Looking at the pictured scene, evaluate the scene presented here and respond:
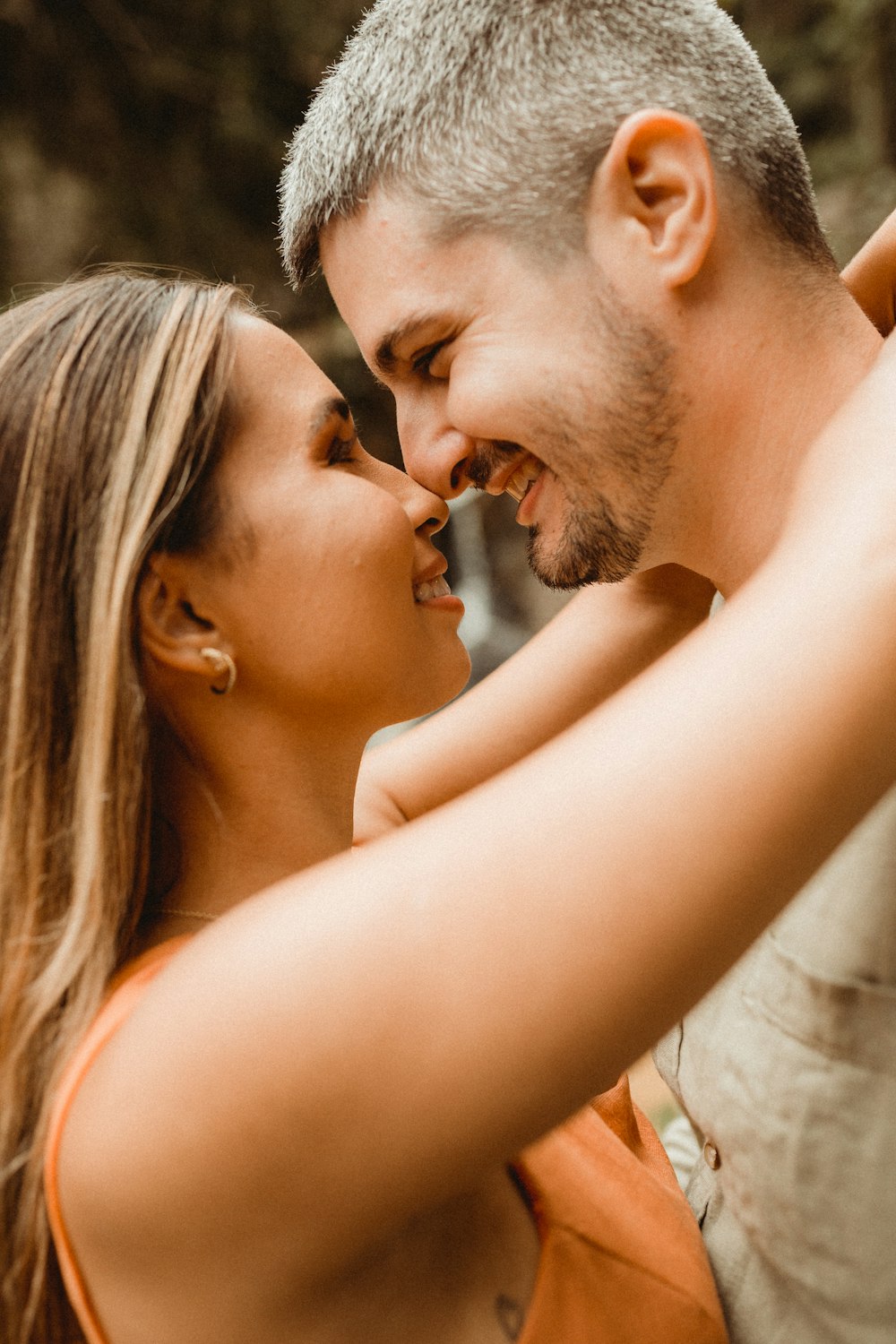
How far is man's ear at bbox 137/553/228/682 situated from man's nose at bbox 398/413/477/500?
1.69ft

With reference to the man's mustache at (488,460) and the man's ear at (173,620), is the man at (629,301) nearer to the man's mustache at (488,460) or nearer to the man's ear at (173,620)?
the man's mustache at (488,460)

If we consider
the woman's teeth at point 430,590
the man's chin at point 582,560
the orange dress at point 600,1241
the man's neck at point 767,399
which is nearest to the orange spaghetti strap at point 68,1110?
the orange dress at point 600,1241

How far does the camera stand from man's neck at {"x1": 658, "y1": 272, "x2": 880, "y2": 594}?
1564 millimetres

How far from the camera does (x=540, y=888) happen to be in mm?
729

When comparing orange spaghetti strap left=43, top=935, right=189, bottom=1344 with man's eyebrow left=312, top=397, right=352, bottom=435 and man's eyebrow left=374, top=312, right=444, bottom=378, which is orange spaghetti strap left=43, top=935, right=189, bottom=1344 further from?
man's eyebrow left=374, top=312, right=444, bottom=378


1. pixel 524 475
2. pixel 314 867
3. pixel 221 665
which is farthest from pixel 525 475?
pixel 314 867

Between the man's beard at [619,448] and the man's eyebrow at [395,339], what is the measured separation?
228 millimetres

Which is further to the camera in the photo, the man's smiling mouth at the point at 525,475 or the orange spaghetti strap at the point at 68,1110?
the man's smiling mouth at the point at 525,475

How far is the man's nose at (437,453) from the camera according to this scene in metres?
1.70

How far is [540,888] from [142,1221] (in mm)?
402

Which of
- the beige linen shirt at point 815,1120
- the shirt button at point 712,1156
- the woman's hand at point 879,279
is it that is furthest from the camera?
the woman's hand at point 879,279

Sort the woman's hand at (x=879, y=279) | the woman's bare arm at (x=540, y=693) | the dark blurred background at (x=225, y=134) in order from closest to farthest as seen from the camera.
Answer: the woman's hand at (x=879, y=279)
the woman's bare arm at (x=540, y=693)
the dark blurred background at (x=225, y=134)

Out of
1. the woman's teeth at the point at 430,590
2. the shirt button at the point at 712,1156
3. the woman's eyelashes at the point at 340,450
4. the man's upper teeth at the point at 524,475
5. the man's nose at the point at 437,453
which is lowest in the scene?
the shirt button at the point at 712,1156

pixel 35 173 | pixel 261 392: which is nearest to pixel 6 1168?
pixel 261 392
